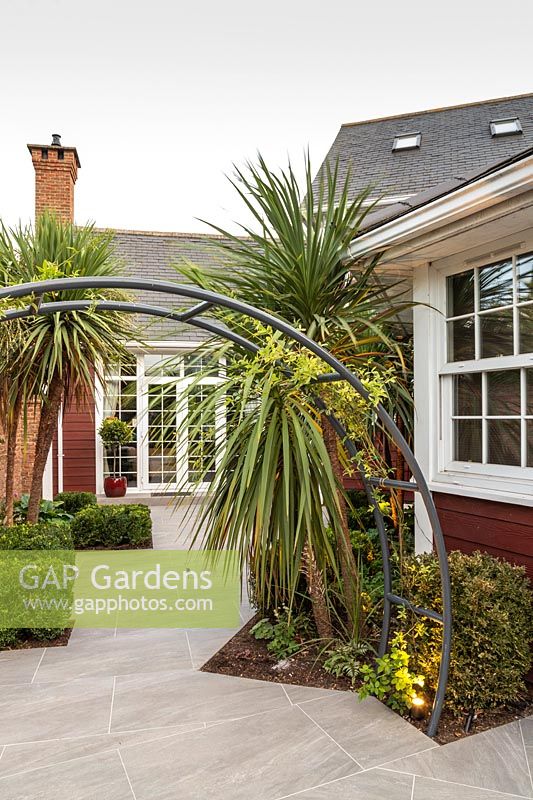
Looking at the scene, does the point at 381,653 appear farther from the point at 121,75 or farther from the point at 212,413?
the point at 121,75

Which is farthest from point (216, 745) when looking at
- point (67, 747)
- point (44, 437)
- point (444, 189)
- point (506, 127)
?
point (506, 127)

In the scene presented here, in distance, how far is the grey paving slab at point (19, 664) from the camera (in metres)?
3.33

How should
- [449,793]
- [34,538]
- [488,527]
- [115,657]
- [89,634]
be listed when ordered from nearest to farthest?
[449,793], [488,527], [115,657], [89,634], [34,538]

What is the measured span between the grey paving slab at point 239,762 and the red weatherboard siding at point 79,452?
8023mm

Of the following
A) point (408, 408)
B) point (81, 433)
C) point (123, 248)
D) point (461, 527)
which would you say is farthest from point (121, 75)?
point (461, 527)

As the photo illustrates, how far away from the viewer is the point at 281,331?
2.24m

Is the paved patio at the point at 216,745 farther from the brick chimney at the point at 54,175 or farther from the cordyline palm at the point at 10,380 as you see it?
the brick chimney at the point at 54,175

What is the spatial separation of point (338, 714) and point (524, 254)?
2487 mm

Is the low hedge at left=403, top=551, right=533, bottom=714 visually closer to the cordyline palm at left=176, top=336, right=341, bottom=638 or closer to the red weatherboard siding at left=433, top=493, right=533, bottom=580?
the red weatherboard siding at left=433, top=493, right=533, bottom=580

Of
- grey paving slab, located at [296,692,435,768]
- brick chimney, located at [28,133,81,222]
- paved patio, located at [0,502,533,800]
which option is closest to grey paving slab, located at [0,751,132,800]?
Result: paved patio, located at [0,502,533,800]

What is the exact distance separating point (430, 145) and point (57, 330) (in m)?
7.72

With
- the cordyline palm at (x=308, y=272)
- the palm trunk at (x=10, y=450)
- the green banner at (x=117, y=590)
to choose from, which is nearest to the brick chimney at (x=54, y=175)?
the palm trunk at (x=10, y=450)

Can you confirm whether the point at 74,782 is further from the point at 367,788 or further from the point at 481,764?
the point at 481,764

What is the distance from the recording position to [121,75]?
8.59 meters
